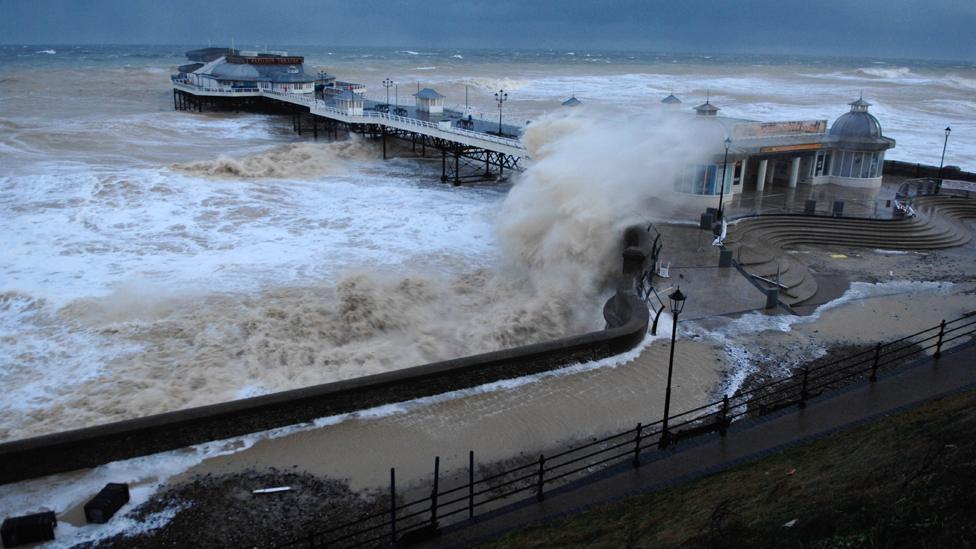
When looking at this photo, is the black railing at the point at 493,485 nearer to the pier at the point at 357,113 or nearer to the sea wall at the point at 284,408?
the sea wall at the point at 284,408

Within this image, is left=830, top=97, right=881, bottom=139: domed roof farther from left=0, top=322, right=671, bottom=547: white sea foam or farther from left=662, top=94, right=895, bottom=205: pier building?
left=0, top=322, right=671, bottom=547: white sea foam

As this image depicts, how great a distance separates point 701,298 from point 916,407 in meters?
6.62

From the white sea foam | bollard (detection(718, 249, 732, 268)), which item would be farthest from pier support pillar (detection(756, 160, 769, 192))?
the white sea foam

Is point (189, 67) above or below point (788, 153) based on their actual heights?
above

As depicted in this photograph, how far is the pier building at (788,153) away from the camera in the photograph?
75.6ft

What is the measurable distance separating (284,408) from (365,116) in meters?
29.3

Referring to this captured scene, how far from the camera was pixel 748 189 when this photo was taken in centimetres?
2556

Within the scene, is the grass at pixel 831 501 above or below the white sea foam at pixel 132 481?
above

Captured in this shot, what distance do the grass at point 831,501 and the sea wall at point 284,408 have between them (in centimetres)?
422

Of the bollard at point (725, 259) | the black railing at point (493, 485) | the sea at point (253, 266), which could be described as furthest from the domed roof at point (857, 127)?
the black railing at point (493, 485)

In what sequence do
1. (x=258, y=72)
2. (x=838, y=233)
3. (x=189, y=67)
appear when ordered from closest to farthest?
(x=838, y=233) < (x=258, y=72) < (x=189, y=67)

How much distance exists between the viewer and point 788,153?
25234mm

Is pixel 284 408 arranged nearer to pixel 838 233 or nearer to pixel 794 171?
pixel 838 233

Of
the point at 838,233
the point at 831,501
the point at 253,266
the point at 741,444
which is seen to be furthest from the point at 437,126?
the point at 831,501
